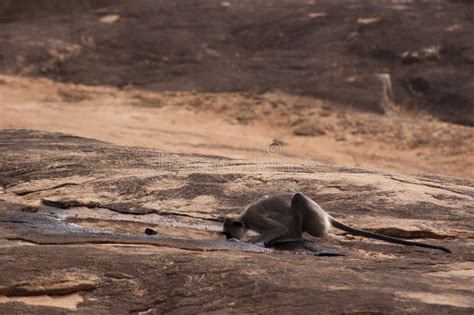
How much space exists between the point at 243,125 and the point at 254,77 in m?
1.70

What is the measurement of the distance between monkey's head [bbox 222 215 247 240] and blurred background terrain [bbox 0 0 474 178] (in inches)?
226

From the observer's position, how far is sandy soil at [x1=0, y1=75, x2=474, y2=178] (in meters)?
11.6

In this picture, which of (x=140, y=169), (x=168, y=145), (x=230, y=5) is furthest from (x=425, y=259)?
(x=230, y=5)

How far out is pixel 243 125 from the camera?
12.8 m

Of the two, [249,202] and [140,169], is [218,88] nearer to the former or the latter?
[140,169]

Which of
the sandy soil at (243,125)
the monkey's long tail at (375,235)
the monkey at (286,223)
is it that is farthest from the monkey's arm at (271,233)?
the sandy soil at (243,125)

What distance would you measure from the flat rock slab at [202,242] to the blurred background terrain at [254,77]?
4.36 meters

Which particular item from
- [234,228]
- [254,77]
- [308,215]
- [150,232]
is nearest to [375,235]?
[308,215]

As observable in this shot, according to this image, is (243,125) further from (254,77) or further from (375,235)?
(375,235)

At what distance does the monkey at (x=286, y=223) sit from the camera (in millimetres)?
5098

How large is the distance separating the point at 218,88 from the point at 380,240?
29.6 ft

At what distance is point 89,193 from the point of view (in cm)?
616

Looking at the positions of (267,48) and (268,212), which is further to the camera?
(267,48)

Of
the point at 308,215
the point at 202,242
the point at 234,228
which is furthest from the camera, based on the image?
the point at 234,228
